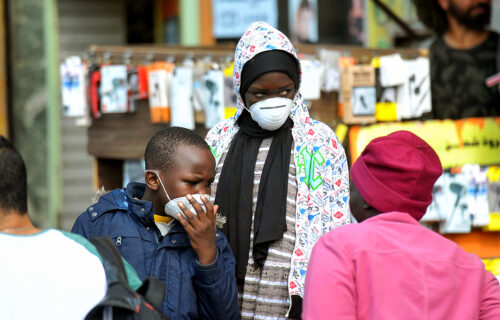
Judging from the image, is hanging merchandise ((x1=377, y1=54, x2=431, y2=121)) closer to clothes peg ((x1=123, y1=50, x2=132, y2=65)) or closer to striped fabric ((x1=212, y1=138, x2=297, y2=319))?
clothes peg ((x1=123, y1=50, x2=132, y2=65))

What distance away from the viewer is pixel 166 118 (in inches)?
195

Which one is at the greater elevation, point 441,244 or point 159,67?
point 159,67

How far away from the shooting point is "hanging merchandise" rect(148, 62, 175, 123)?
487 cm

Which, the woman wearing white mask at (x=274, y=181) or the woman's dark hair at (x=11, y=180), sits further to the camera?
the woman wearing white mask at (x=274, y=181)

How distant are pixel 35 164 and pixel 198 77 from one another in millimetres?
3116

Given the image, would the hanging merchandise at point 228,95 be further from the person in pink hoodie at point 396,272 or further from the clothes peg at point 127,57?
the person in pink hoodie at point 396,272

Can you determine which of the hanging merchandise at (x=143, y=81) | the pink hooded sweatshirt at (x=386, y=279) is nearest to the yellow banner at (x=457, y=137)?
the hanging merchandise at (x=143, y=81)

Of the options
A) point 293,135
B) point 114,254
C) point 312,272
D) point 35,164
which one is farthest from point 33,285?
point 35,164

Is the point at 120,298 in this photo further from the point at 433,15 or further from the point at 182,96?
the point at 433,15

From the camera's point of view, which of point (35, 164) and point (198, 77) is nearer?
point (198, 77)

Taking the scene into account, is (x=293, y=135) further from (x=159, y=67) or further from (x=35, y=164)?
(x=35, y=164)

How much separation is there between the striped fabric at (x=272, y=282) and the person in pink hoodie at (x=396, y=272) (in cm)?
76

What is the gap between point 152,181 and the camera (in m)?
2.84

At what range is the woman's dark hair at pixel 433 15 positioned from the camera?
5668 mm
